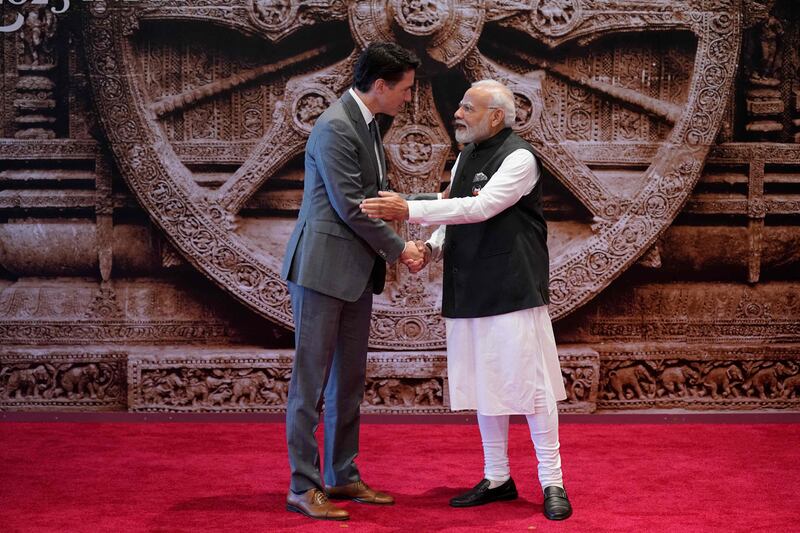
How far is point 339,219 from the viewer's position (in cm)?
354

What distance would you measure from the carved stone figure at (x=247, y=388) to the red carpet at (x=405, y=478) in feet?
0.68

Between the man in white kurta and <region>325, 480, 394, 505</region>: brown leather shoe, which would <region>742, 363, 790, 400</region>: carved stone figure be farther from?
<region>325, 480, 394, 505</region>: brown leather shoe

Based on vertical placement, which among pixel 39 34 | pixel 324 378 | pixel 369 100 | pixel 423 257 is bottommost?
pixel 324 378

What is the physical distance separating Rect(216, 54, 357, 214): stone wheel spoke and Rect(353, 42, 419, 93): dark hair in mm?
1806

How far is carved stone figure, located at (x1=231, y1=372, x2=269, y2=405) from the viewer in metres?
5.36

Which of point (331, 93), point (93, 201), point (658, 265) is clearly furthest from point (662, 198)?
point (93, 201)

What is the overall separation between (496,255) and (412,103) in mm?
2036

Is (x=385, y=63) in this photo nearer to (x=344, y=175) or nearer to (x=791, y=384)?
(x=344, y=175)

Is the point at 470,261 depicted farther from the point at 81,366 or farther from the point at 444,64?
the point at 81,366

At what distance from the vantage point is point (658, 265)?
5457 mm

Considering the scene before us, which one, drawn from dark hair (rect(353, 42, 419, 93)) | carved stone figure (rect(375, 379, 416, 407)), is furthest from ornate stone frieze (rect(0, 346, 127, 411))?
dark hair (rect(353, 42, 419, 93))

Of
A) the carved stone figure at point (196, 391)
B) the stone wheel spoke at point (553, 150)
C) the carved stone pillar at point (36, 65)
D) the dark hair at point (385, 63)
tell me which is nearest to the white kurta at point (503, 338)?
the dark hair at point (385, 63)

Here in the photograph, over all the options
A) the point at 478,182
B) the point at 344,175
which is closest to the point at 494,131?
the point at 478,182

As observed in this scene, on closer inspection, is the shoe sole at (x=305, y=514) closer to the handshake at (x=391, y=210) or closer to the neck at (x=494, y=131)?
the handshake at (x=391, y=210)
